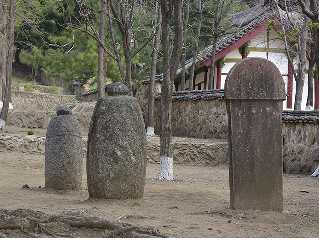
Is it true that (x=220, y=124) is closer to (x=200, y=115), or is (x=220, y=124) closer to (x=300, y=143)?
(x=200, y=115)

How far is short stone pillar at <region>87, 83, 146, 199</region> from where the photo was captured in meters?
7.96

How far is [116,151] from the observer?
26.0 ft

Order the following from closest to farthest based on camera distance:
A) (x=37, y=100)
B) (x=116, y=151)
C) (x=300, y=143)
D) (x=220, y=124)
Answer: (x=116, y=151), (x=300, y=143), (x=220, y=124), (x=37, y=100)

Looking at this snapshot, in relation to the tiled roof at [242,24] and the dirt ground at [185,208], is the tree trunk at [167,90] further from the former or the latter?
the tiled roof at [242,24]

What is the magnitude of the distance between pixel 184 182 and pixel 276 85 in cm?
461

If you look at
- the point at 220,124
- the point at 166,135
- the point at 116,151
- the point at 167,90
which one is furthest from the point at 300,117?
the point at 116,151

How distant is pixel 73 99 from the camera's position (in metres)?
30.4

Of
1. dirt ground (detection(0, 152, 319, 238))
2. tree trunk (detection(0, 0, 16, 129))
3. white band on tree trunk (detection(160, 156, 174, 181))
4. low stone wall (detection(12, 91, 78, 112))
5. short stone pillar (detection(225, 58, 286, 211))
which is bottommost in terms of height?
dirt ground (detection(0, 152, 319, 238))

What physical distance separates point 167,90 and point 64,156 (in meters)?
3.07

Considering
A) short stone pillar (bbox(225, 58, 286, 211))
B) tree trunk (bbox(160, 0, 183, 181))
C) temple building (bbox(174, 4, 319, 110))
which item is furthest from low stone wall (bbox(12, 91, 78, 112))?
short stone pillar (bbox(225, 58, 286, 211))

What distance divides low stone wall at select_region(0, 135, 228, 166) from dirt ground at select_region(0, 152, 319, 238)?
4.32 metres

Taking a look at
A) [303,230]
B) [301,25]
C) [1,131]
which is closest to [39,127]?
[1,131]

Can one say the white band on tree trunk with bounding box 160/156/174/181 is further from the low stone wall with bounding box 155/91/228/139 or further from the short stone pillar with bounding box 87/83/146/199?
the low stone wall with bounding box 155/91/228/139

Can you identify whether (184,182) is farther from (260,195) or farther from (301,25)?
(301,25)
